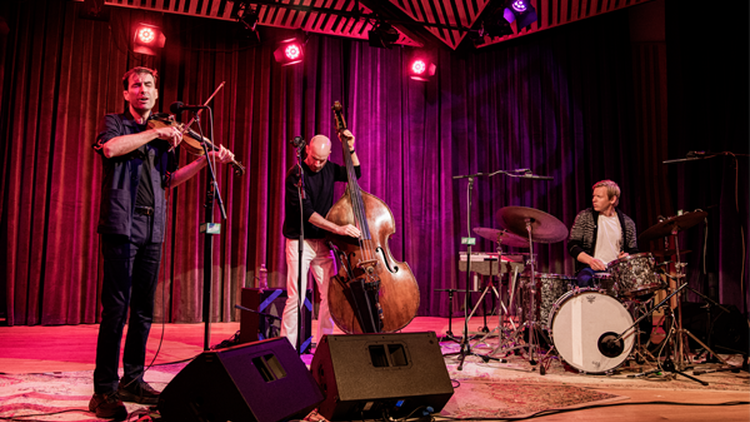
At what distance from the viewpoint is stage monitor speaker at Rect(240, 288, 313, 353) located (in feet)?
13.0

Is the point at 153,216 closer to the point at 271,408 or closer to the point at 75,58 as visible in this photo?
the point at 271,408

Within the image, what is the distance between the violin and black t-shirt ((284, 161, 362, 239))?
83 centimetres

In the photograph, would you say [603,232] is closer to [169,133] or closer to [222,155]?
[222,155]

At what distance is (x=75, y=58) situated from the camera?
5.83 m

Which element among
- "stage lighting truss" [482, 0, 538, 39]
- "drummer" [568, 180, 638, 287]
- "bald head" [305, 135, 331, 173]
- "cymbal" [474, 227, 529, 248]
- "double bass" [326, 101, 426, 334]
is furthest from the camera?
"stage lighting truss" [482, 0, 538, 39]

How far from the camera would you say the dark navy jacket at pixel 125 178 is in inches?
95.0

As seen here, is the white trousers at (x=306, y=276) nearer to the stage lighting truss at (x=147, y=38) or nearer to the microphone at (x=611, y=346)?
the microphone at (x=611, y=346)

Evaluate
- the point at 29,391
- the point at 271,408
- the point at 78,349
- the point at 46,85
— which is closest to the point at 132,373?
the point at 29,391

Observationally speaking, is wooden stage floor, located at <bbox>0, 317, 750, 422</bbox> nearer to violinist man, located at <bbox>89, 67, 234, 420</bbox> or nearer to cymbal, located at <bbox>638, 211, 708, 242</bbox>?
violinist man, located at <bbox>89, 67, 234, 420</bbox>

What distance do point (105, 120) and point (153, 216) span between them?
0.52 metres

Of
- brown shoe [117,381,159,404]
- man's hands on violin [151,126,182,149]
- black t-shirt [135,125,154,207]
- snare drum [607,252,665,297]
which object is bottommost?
brown shoe [117,381,159,404]

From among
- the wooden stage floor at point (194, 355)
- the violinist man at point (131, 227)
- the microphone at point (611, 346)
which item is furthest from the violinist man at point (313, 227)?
the microphone at point (611, 346)

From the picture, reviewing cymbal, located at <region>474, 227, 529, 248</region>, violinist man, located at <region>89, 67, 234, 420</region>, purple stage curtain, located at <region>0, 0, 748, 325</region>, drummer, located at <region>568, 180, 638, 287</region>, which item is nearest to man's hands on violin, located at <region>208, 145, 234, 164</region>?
violinist man, located at <region>89, 67, 234, 420</region>

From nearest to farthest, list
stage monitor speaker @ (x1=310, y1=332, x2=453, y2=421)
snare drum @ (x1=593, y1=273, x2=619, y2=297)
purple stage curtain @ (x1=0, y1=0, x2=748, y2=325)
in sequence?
stage monitor speaker @ (x1=310, y1=332, x2=453, y2=421), snare drum @ (x1=593, y1=273, x2=619, y2=297), purple stage curtain @ (x1=0, y1=0, x2=748, y2=325)
